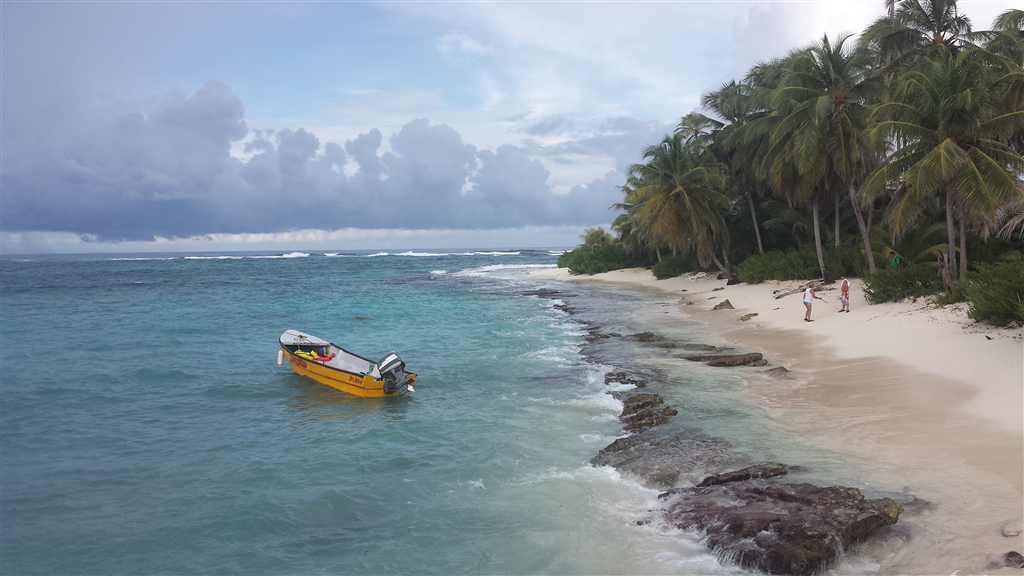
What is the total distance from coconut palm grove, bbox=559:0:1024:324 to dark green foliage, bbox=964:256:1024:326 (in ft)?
0.10

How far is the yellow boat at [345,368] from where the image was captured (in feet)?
45.3

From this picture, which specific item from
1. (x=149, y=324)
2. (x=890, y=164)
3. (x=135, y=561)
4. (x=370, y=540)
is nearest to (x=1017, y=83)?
(x=890, y=164)

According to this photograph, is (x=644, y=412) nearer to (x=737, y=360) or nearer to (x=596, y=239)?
(x=737, y=360)

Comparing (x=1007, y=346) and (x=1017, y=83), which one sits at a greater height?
(x=1017, y=83)

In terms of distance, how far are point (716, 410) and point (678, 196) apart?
25.5 meters

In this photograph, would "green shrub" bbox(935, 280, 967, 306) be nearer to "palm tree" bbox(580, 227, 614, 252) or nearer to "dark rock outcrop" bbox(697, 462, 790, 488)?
Answer: "dark rock outcrop" bbox(697, 462, 790, 488)

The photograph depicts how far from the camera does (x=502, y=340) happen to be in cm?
2178

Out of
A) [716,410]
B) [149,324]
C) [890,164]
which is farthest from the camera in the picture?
[149,324]

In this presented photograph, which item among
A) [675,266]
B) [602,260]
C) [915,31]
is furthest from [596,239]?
[915,31]

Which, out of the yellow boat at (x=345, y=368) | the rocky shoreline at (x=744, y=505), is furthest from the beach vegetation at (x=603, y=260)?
the rocky shoreline at (x=744, y=505)

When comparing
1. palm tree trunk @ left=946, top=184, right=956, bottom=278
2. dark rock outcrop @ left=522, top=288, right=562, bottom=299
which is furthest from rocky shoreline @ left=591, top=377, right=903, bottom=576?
dark rock outcrop @ left=522, top=288, right=562, bottom=299

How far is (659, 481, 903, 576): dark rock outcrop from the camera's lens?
5.45 metres

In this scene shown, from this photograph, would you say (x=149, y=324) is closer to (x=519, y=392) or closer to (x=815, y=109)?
(x=519, y=392)

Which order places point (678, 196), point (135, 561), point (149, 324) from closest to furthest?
1. point (135, 561)
2. point (149, 324)
3. point (678, 196)
